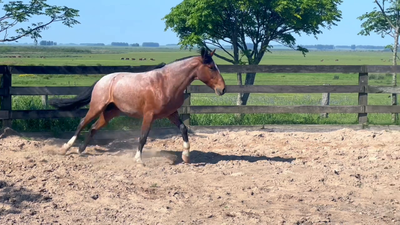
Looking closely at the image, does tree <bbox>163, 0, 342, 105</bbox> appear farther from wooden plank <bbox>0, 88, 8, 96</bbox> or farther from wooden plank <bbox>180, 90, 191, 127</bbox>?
wooden plank <bbox>0, 88, 8, 96</bbox>

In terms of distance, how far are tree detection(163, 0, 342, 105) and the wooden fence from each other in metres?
3.24

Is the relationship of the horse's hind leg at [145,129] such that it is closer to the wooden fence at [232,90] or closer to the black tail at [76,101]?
the black tail at [76,101]

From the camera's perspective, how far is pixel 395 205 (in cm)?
627

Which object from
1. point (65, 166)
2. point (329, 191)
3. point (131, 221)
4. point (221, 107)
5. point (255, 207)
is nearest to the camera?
Result: point (131, 221)

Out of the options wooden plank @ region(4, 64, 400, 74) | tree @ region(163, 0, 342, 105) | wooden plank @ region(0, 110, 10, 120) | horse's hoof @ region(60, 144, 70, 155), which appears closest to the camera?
horse's hoof @ region(60, 144, 70, 155)

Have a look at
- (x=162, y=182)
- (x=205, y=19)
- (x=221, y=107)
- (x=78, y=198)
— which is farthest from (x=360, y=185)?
(x=205, y=19)

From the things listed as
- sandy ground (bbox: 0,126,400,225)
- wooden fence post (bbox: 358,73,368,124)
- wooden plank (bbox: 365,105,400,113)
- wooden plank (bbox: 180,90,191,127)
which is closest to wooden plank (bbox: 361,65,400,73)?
wooden fence post (bbox: 358,73,368,124)

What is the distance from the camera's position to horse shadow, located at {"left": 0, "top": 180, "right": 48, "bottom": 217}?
5.68 meters

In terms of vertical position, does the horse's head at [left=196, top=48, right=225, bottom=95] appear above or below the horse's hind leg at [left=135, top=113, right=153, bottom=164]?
above

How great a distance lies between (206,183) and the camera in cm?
701

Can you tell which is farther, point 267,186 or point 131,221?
point 267,186

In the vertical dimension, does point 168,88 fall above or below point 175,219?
above

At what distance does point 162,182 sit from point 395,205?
2.88 m

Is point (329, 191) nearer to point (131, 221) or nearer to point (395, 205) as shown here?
point (395, 205)
